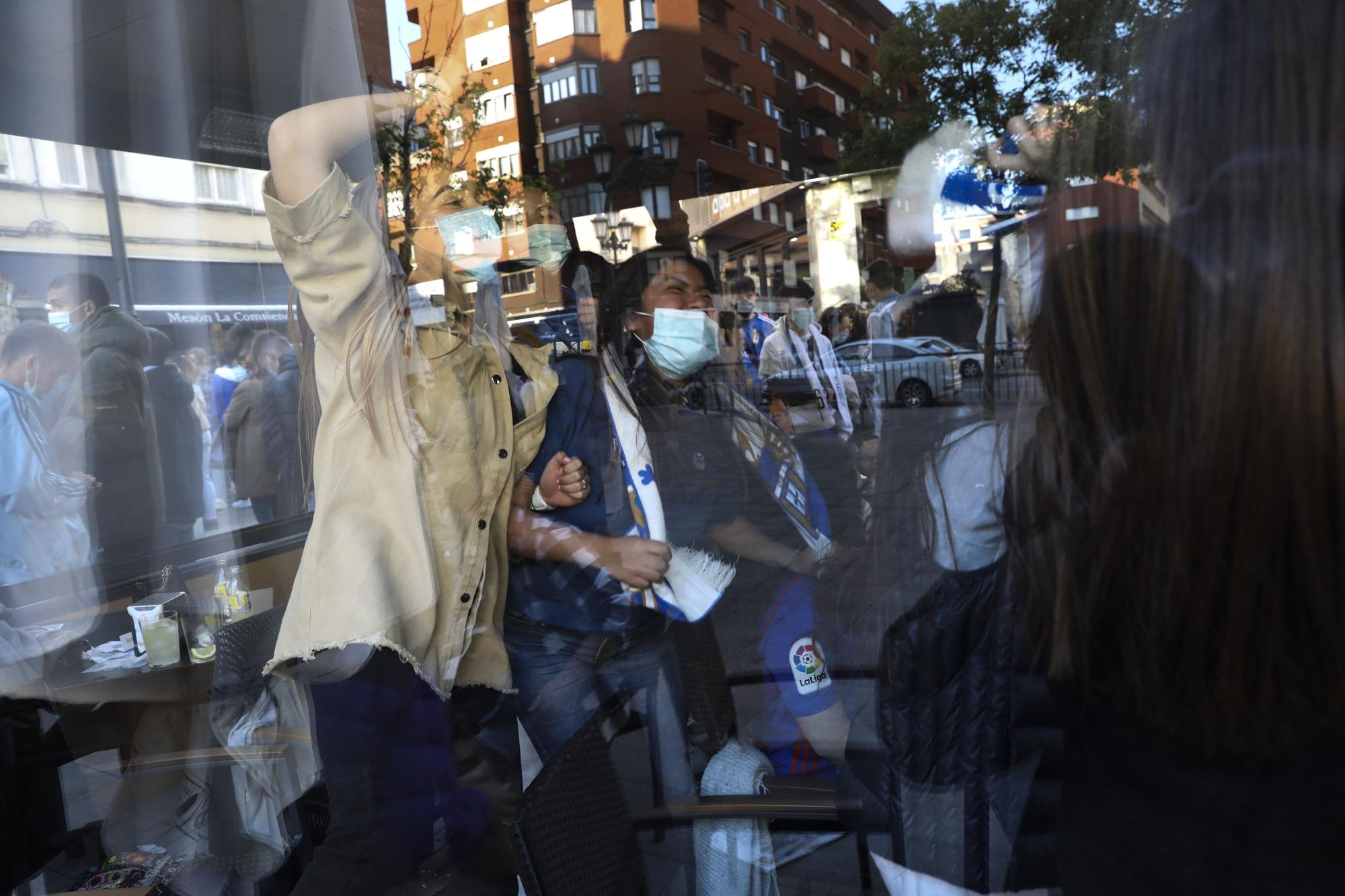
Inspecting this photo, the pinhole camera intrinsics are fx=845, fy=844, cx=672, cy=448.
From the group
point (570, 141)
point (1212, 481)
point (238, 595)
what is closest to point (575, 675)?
point (570, 141)

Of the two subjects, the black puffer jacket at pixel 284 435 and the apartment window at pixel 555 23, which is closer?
the apartment window at pixel 555 23

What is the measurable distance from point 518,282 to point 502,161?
0.70 ft

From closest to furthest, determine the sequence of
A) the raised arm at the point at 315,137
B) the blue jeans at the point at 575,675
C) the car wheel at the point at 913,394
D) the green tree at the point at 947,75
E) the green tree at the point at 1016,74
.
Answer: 1. the green tree at the point at 1016,74
2. the green tree at the point at 947,75
3. the raised arm at the point at 315,137
4. the car wheel at the point at 913,394
5. the blue jeans at the point at 575,675

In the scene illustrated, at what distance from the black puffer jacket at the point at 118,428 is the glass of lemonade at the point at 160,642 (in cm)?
56

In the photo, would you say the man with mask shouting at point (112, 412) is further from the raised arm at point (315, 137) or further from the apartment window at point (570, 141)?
the apartment window at point (570, 141)

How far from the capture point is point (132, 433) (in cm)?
288

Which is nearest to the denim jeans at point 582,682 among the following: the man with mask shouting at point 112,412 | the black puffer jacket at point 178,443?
the man with mask shouting at point 112,412

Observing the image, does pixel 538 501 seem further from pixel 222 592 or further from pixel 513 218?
pixel 222 592

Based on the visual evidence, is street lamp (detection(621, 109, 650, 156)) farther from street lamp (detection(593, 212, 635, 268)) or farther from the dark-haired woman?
the dark-haired woman

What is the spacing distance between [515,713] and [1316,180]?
1.57 meters

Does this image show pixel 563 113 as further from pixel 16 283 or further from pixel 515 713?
pixel 16 283

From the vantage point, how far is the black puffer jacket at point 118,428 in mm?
2725

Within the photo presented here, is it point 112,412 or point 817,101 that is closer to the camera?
point 817,101

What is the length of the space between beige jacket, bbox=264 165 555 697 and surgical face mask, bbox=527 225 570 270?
0.21 meters
